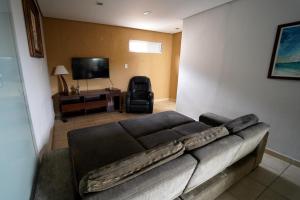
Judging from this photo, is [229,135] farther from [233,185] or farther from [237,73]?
[237,73]

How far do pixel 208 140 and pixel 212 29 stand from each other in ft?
7.95

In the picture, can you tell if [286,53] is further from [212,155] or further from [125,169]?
[125,169]

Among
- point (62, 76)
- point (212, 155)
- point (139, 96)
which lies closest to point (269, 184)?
point (212, 155)

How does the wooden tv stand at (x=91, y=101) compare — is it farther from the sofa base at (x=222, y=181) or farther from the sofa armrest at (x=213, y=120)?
the sofa base at (x=222, y=181)

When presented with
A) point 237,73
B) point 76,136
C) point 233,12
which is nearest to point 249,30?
point 233,12

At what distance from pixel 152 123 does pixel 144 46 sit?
3.36 m

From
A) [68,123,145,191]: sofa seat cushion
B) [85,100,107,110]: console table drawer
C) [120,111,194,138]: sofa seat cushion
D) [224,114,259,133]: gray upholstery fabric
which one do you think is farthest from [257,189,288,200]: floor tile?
[85,100,107,110]: console table drawer

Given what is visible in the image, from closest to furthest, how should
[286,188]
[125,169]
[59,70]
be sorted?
[125,169], [286,188], [59,70]

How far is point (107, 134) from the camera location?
6.07 feet

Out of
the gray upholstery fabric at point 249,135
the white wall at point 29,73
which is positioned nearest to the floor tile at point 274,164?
Answer: the gray upholstery fabric at point 249,135

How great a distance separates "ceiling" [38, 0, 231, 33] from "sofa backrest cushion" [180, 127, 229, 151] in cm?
223

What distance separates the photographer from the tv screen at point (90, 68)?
3.74m

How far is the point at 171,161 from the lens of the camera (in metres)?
1.02

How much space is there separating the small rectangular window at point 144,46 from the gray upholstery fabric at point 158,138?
3.36 m
